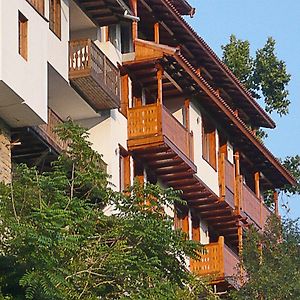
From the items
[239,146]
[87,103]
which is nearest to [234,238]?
[239,146]

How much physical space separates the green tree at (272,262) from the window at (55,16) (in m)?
6.13

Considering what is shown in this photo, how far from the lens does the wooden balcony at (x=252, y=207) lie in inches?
1833

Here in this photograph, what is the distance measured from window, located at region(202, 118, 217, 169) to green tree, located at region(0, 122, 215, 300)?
568 inches

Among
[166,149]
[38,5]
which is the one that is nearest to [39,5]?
[38,5]

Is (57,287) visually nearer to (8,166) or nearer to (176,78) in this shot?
(8,166)

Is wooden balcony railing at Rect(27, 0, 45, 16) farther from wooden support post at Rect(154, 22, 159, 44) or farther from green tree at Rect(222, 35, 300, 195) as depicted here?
green tree at Rect(222, 35, 300, 195)

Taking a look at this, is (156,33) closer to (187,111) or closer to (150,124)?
(187,111)

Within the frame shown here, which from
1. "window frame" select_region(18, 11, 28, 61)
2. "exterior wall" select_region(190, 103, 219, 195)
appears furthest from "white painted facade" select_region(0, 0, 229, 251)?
"window frame" select_region(18, 11, 28, 61)

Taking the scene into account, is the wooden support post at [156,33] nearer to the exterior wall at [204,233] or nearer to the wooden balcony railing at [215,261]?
the wooden balcony railing at [215,261]

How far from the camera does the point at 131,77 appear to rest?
41.5m

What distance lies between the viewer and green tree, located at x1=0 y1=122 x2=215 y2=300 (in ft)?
86.6

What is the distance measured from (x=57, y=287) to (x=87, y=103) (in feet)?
40.2

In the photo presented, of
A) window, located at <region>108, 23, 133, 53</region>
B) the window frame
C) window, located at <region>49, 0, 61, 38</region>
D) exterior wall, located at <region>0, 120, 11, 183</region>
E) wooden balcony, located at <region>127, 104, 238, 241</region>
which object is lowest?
exterior wall, located at <region>0, 120, 11, 183</region>

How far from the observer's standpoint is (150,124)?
4041cm
